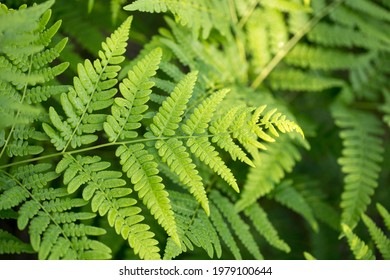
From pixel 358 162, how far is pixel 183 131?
99cm

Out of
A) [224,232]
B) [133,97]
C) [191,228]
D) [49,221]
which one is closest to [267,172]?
[224,232]

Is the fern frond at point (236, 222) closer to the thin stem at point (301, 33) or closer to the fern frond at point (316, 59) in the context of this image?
the thin stem at point (301, 33)

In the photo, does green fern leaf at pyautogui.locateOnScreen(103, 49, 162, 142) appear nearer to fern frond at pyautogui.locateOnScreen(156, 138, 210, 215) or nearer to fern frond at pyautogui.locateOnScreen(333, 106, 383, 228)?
fern frond at pyautogui.locateOnScreen(156, 138, 210, 215)

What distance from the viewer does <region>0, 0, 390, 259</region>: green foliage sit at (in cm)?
132

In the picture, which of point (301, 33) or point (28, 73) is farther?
point (301, 33)

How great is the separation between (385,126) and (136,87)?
2.53m

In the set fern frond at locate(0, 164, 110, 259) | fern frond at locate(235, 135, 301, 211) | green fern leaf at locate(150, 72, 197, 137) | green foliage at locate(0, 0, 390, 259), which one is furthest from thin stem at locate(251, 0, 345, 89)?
fern frond at locate(0, 164, 110, 259)

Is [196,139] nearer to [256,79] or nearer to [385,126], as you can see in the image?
[256,79]

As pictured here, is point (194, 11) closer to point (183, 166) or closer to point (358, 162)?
point (183, 166)

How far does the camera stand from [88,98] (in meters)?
1.41

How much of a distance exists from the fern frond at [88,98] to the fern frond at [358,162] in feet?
3.66

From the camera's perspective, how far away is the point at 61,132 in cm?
141
